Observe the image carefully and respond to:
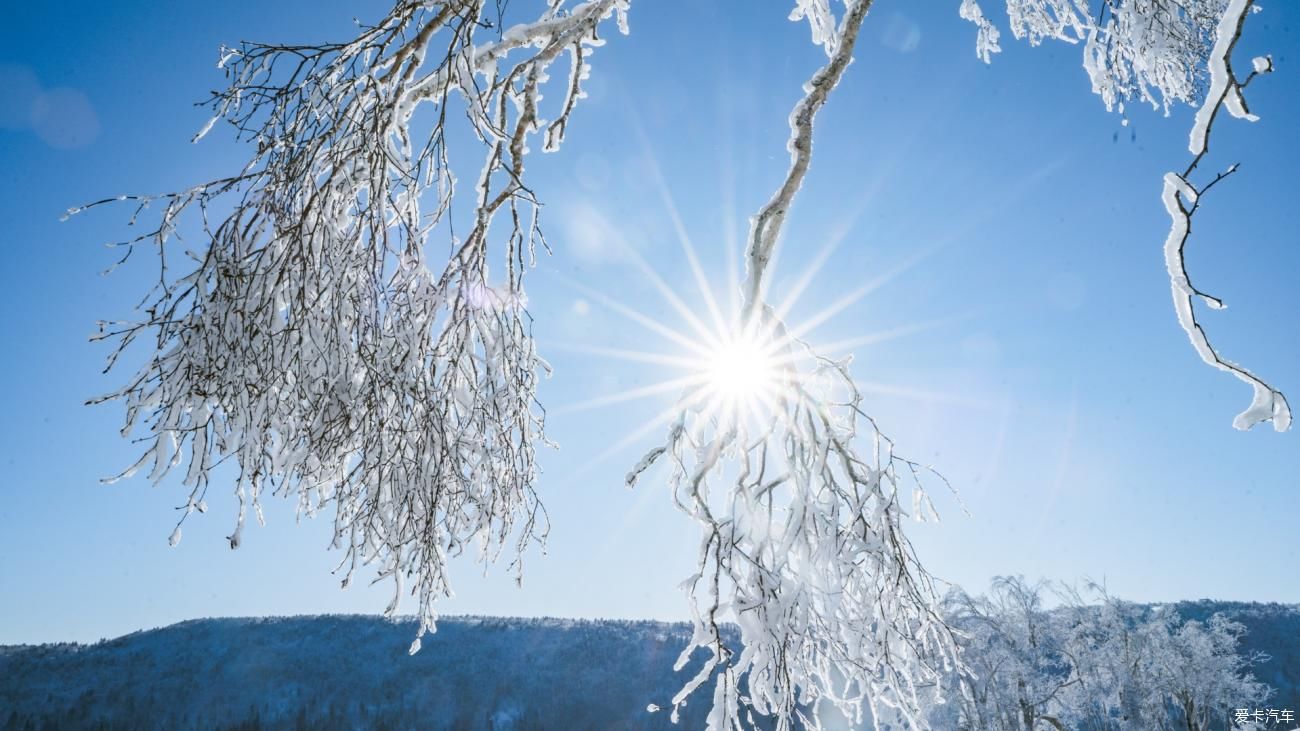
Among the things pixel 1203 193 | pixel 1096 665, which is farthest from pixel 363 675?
pixel 1203 193

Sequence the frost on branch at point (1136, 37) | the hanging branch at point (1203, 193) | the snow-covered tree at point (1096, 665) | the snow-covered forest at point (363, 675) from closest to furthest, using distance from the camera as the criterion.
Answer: the hanging branch at point (1203, 193) → the frost on branch at point (1136, 37) → the snow-covered tree at point (1096, 665) → the snow-covered forest at point (363, 675)

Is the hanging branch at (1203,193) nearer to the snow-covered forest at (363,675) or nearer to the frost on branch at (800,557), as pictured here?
the frost on branch at (800,557)

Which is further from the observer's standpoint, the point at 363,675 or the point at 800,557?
the point at 363,675

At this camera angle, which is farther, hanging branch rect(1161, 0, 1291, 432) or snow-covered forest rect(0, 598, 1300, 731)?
snow-covered forest rect(0, 598, 1300, 731)

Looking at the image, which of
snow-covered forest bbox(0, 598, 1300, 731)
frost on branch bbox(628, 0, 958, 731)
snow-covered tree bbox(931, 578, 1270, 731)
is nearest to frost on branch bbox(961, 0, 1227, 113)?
frost on branch bbox(628, 0, 958, 731)

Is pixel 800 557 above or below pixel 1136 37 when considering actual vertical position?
below

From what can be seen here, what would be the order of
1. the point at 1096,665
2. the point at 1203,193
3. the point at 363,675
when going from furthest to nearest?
the point at 363,675 < the point at 1096,665 < the point at 1203,193

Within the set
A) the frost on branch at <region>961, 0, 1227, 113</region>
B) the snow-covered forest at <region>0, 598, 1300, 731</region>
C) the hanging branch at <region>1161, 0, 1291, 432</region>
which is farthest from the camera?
the snow-covered forest at <region>0, 598, 1300, 731</region>

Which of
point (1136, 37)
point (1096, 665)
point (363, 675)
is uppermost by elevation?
point (1136, 37)

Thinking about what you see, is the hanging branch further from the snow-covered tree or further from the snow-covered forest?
the snow-covered forest

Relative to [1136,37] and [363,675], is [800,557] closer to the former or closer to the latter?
[1136,37]

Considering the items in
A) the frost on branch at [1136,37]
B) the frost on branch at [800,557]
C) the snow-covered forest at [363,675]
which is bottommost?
the snow-covered forest at [363,675]

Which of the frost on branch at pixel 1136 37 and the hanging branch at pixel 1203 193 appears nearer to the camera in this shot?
the hanging branch at pixel 1203 193

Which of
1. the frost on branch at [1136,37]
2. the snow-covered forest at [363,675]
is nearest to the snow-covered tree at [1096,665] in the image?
the frost on branch at [1136,37]
